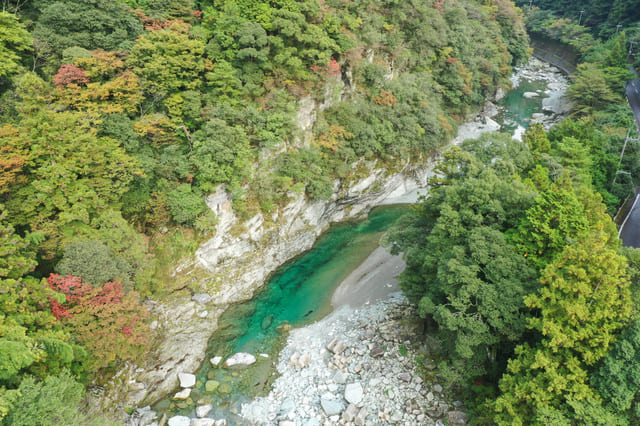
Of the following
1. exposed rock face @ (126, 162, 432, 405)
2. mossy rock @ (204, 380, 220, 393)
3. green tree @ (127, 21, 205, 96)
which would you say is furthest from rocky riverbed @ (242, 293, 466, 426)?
green tree @ (127, 21, 205, 96)

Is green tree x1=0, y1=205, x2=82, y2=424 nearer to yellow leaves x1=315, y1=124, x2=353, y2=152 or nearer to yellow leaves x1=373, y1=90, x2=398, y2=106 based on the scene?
yellow leaves x1=315, y1=124, x2=353, y2=152

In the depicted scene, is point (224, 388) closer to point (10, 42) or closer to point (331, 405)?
point (331, 405)

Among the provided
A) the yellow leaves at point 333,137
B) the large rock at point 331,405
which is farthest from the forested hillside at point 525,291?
the yellow leaves at point 333,137

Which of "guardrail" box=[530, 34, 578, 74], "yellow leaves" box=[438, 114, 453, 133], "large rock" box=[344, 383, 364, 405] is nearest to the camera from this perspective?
"large rock" box=[344, 383, 364, 405]

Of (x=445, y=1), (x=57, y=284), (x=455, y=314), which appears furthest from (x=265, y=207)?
(x=445, y=1)

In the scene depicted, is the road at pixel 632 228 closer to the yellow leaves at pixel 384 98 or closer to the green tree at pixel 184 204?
the yellow leaves at pixel 384 98

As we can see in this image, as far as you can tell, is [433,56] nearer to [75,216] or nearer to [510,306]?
[510,306]
